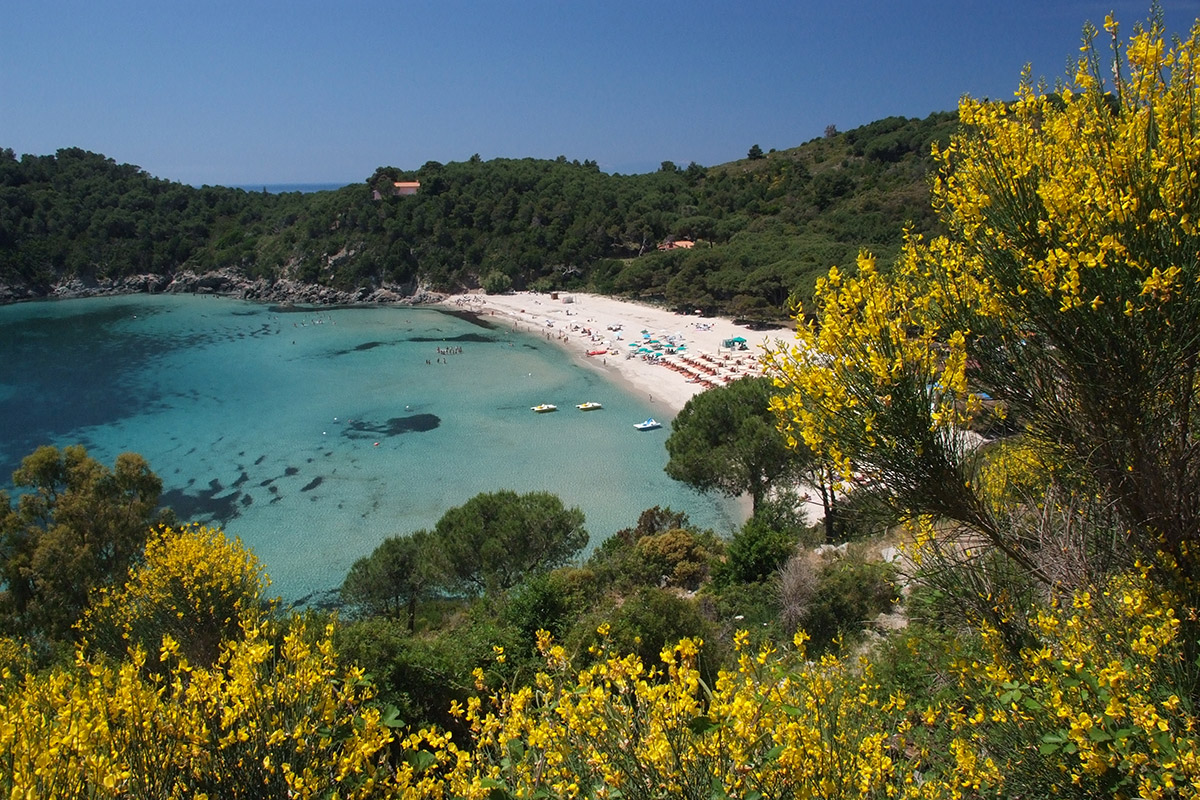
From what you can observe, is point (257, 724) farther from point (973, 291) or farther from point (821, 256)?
point (821, 256)

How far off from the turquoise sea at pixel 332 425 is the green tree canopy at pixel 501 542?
3.87 m

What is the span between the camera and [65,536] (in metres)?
14.1

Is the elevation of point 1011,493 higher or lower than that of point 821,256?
lower

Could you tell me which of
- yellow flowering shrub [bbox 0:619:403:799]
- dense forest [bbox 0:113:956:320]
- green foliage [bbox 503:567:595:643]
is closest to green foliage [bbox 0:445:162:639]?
green foliage [bbox 503:567:595:643]

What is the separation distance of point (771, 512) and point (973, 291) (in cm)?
1526

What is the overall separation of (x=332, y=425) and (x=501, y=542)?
21785 mm

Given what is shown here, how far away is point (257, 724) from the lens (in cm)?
388

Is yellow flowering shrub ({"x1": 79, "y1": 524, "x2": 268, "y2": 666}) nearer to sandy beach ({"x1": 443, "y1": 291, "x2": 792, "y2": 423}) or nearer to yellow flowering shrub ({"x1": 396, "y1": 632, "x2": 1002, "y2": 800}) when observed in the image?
yellow flowering shrub ({"x1": 396, "y1": 632, "x2": 1002, "y2": 800})

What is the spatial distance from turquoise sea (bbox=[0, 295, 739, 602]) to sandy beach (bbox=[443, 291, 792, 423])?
187 cm

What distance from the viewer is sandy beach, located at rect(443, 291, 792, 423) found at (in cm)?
3847

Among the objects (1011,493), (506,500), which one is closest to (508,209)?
(506,500)

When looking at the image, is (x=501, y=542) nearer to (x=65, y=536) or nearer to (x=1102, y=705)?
(x=65, y=536)

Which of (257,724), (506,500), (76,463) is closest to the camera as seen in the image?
(257,724)

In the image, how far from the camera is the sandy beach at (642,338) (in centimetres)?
3847
